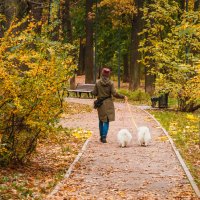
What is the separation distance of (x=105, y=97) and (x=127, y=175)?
4259 millimetres

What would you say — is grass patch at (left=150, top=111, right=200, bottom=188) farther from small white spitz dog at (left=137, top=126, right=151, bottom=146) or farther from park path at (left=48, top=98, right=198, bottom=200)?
small white spitz dog at (left=137, top=126, right=151, bottom=146)

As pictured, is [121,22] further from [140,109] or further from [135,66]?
[140,109]

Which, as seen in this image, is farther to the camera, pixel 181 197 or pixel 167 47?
pixel 167 47

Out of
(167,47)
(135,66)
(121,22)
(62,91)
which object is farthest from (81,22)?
(62,91)

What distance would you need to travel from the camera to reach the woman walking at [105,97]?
14.1 metres

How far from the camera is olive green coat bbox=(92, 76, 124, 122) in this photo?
14.1 m

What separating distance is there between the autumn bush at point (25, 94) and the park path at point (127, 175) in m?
1.21

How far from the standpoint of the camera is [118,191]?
29.2 feet

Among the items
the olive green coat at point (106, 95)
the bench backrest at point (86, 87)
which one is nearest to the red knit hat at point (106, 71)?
the olive green coat at point (106, 95)

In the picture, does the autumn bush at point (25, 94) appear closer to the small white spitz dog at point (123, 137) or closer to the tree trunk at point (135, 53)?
the small white spitz dog at point (123, 137)

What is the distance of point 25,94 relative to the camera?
31.5 ft

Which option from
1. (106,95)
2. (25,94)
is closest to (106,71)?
(106,95)

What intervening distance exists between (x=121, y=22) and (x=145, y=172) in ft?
95.7

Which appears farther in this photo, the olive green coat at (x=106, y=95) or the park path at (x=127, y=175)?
the olive green coat at (x=106, y=95)
